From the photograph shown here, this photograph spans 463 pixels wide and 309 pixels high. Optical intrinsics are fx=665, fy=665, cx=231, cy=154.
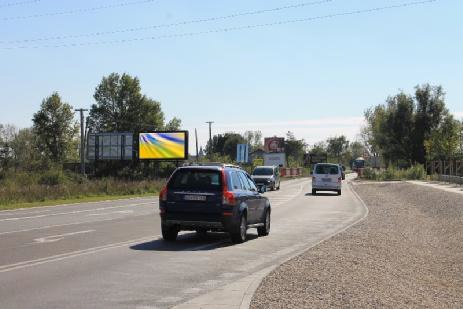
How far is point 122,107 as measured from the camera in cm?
11419

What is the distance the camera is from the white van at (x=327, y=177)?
41156 millimetres

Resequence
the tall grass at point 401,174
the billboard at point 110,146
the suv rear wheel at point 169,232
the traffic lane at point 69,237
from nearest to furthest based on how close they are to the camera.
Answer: the traffic lane at point 69,237 < the suv rear wheel at point 169,232 < the billboard at point 110,146 < the tall grass at point 401,174

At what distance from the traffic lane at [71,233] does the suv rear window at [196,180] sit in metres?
1.86

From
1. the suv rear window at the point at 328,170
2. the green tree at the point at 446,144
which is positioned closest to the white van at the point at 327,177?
the suv rear window at the point at 328,170

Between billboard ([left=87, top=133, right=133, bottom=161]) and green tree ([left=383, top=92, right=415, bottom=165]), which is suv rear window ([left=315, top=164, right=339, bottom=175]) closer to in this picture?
billboard ([left=87, top=133, right=133, bottom=161])

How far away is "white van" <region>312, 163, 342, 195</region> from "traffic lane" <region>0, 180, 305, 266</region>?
18000 mm

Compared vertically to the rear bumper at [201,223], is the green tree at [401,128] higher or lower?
higher

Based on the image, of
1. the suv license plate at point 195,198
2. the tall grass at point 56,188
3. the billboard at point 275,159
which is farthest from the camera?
the billboard at point 275,159

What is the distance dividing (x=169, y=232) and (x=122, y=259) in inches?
131

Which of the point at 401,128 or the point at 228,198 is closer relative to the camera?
the point at 228,198

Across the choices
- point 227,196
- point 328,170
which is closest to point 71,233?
point 227,196

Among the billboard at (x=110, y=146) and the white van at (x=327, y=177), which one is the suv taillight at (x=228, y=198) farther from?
the billboard at (x=110, y=146)

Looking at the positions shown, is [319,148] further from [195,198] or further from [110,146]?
[195,198]

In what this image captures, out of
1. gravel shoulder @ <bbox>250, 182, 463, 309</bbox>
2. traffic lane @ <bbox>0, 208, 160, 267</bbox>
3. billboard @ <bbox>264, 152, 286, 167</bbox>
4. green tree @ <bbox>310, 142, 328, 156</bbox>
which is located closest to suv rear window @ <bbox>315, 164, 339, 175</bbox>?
gravel shoulder @ <bbox>250, 182, 463, 309</bbox>
